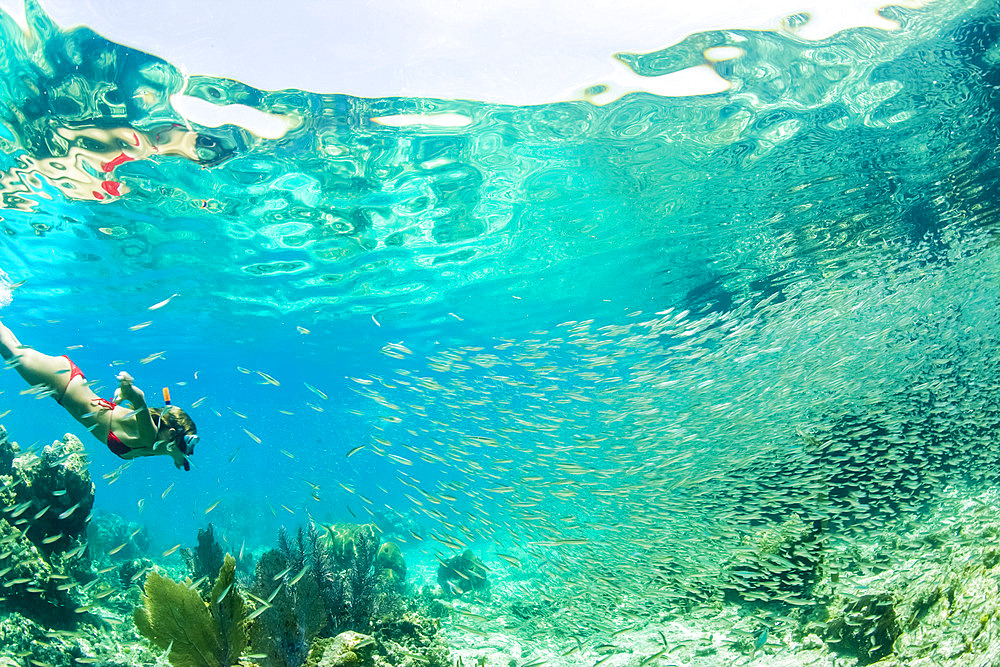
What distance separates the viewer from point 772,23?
289 inches

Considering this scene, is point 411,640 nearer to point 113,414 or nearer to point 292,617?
point 292,617

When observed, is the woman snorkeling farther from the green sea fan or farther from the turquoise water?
the green sea fan

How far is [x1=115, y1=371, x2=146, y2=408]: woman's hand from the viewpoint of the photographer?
407cm

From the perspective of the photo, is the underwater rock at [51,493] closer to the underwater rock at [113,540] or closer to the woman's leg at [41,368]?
the woman's leg at [41,368]

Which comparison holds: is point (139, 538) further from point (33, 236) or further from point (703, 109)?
point (703, 109)

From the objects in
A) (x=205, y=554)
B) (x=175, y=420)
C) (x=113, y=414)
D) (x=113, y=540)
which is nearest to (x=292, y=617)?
(x=175, y=420)

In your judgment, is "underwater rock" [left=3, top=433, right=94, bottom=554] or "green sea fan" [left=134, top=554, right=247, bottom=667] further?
"underwater rock" [left=3, top=433, right=94, bottom=554]

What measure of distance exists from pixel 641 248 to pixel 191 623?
1415cm

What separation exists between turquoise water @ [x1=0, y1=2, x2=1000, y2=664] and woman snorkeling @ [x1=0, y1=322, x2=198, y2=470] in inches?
12.2

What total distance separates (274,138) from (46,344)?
3337cm

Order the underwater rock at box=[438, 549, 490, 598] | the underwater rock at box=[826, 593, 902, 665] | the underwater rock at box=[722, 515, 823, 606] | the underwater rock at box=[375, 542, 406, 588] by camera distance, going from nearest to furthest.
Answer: the underwater rock at box=[826, 593, 902, 665] < the underwater rock at box=[722, 515, 823, 606] < the underwater rock at box=[375, 542, 406, 588] < the underwater rock at box=[438, 549, 490, 598]

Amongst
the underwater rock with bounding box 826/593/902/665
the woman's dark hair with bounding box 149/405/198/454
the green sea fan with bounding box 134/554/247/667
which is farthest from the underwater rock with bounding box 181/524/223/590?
the underwater rock with bounding box 826/593/902/665

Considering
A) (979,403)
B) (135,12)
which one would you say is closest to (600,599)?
(979,403)

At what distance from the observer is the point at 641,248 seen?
1534 centimetres
